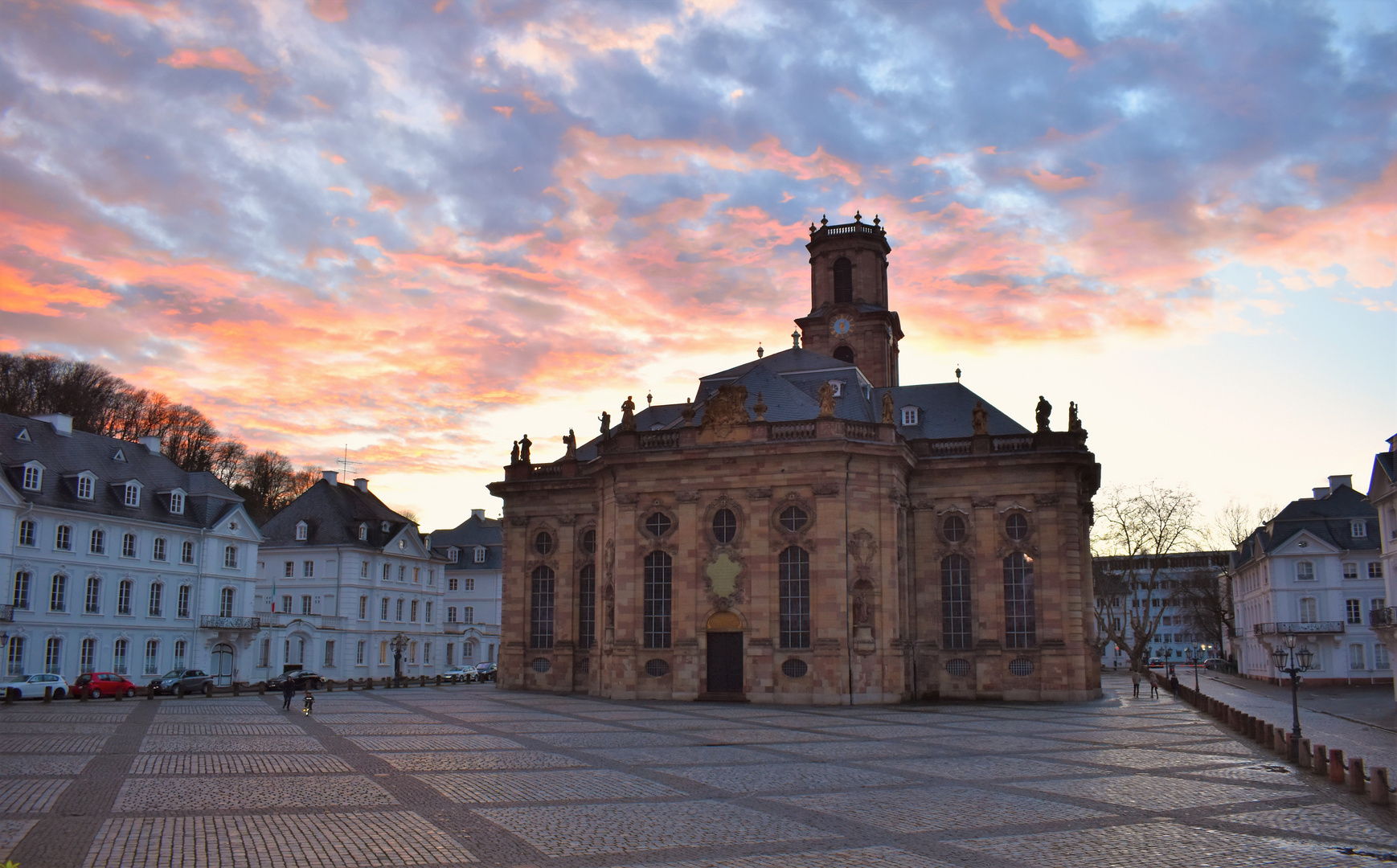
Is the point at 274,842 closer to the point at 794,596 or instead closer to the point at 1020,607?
the point at 794,596

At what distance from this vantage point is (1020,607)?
47844 mm

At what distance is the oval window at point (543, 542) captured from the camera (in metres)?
56.5

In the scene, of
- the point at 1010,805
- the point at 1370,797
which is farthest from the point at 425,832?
the point at 1370,797

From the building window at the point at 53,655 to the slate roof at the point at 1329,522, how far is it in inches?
2962

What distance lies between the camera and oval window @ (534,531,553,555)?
56469 millimetres

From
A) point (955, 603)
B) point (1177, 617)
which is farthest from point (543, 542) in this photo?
point (1177, 617)

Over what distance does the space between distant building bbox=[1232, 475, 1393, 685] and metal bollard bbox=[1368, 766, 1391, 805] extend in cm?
5899

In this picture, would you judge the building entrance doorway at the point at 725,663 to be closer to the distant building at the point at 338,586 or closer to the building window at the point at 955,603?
the building window at the point at 955,603

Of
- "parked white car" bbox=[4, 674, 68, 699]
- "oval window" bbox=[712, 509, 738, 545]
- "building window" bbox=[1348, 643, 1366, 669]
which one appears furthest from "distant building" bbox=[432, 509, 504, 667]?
"building window" bbox=[1348, 643, 1366, 669]

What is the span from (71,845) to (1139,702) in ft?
149

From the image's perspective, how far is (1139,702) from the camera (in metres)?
49.6

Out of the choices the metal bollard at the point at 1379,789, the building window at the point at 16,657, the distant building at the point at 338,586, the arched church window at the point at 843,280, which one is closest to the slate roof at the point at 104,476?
the building window at the point at 16,657

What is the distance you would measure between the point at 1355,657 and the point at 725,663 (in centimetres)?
5159

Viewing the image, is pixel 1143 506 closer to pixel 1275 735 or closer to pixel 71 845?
pixel 1275 735
